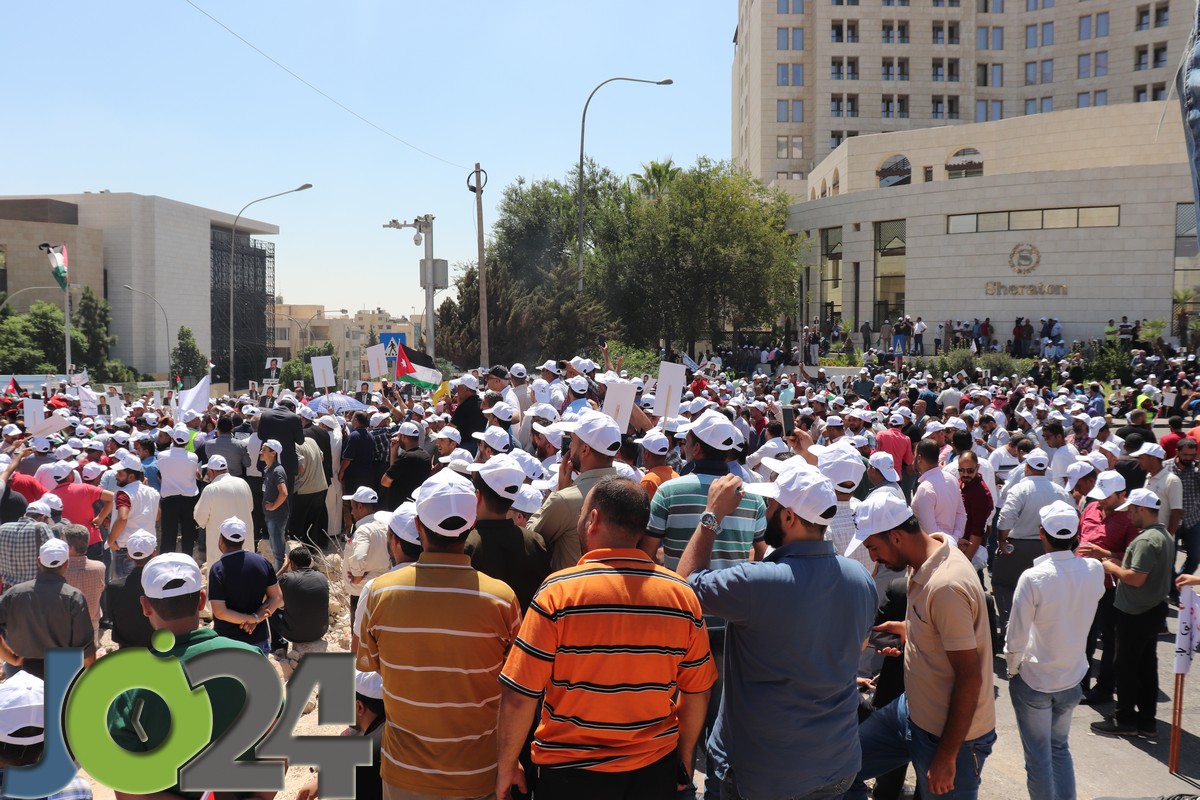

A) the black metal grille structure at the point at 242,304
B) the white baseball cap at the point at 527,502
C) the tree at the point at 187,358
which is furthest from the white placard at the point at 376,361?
the black metal grille structure at the point at 242,304

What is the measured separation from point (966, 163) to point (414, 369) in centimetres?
3854

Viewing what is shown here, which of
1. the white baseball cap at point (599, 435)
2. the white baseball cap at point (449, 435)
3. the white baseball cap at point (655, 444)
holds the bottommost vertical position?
the white baseball cap at point (449, 435)

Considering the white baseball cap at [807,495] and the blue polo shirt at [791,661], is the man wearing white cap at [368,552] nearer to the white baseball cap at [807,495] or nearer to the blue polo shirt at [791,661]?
the blue polo shirt at [791,661]

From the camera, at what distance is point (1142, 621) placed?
6645 millimetres

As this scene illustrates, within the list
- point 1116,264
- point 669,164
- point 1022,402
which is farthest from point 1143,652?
point 669,164

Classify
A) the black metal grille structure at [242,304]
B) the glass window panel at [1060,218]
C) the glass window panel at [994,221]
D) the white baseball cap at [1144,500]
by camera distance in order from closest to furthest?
1. the white baseball cap at [1144,500]
2. the glass window panel at [1060,218]
3. the glass window panel at [994,221]
4. the black metal grille structure at [242,304]

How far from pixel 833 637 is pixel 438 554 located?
145cm

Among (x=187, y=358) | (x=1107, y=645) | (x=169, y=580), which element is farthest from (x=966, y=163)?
(x=187, y=358)

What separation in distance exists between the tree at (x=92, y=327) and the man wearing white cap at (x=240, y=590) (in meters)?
79.8

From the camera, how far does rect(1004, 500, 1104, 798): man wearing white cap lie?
4.75m

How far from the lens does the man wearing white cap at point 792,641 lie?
131 inches

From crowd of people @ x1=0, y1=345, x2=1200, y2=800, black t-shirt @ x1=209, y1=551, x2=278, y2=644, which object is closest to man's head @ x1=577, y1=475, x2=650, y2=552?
crowd of people @ x1=0, y1=345, x2=1200, y2=800

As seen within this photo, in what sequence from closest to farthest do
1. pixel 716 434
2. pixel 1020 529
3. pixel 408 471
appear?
pixel 716 434, pixel 1020 529, pixel 408 471

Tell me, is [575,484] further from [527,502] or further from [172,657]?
[172,657]
